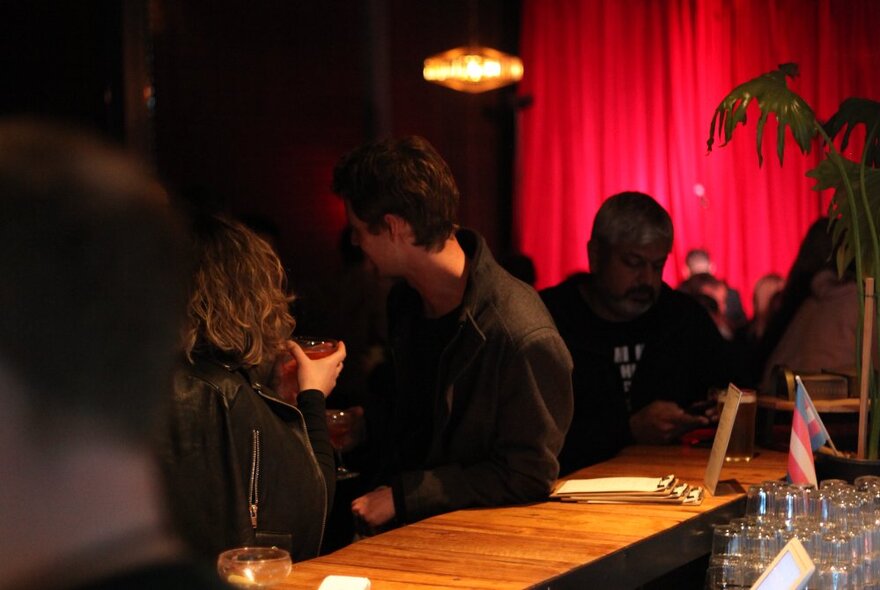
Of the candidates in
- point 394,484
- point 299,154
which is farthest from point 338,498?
point 299,154

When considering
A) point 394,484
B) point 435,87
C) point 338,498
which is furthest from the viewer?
point 435,87

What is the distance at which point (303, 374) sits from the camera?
9.27 feet

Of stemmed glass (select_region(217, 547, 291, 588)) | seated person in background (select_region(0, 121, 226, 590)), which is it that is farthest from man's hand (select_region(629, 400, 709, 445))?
seated person in background (select_region(0, 121, 226, 590))

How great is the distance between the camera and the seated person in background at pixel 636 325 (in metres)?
4.02

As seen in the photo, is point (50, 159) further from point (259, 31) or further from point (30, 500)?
point (259, 31)

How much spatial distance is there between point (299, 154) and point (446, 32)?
1.39 m

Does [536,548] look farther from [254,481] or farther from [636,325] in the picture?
[636,325]

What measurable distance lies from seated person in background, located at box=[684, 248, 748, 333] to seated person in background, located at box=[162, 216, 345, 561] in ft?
14.1

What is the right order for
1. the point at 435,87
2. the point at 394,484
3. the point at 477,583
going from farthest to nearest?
1. the point at 435,87
2. the point at 394,484
3. the point at 477,583

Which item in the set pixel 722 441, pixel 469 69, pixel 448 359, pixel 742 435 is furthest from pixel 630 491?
pixel 469 69

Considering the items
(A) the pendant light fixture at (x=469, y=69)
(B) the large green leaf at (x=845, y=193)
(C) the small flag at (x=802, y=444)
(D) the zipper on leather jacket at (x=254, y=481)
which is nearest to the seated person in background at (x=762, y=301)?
(A) the pendant light fixture at (x=469, y=69)

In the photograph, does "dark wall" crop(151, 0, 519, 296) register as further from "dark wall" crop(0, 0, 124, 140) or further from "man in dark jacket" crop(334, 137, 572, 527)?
"man in dark jacket" crop(334, 137, 572, 527)

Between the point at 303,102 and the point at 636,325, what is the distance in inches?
93.8

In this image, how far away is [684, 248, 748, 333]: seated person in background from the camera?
257 inches
